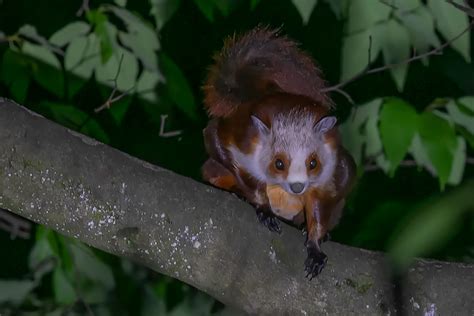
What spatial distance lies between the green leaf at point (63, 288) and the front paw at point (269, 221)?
111 centimetres

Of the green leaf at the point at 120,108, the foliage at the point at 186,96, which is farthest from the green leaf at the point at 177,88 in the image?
the green leaf at the point at 120,108

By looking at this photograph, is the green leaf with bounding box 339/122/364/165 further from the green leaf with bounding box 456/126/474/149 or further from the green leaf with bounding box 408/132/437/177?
the green leaf with bounding box 456/126/474/149

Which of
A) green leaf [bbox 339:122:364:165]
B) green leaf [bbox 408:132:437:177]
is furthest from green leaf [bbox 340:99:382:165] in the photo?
green leaf [bbox 408:132:437:177]

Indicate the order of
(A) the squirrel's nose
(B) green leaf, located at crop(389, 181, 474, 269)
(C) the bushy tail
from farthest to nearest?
(C) the bushy tail
(A) the squirrel's nose
(B) green leaf, located at crop(389, 181, 474, 269)

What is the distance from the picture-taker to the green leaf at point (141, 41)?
2.23 meters

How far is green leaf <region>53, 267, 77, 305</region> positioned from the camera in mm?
2568

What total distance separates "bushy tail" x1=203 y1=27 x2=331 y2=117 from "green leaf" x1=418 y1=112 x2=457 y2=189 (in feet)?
0.78

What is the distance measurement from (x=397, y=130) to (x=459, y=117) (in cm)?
23

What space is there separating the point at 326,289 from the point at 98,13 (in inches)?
39.3

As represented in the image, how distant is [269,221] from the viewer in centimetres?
151

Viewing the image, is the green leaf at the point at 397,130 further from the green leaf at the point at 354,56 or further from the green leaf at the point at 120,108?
the green leaf at the point at 120,108

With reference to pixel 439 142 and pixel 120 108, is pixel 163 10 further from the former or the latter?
pixel 439 142

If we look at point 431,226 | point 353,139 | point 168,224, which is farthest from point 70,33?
point 431,226

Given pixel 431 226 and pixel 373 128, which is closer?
pixel 431 226
